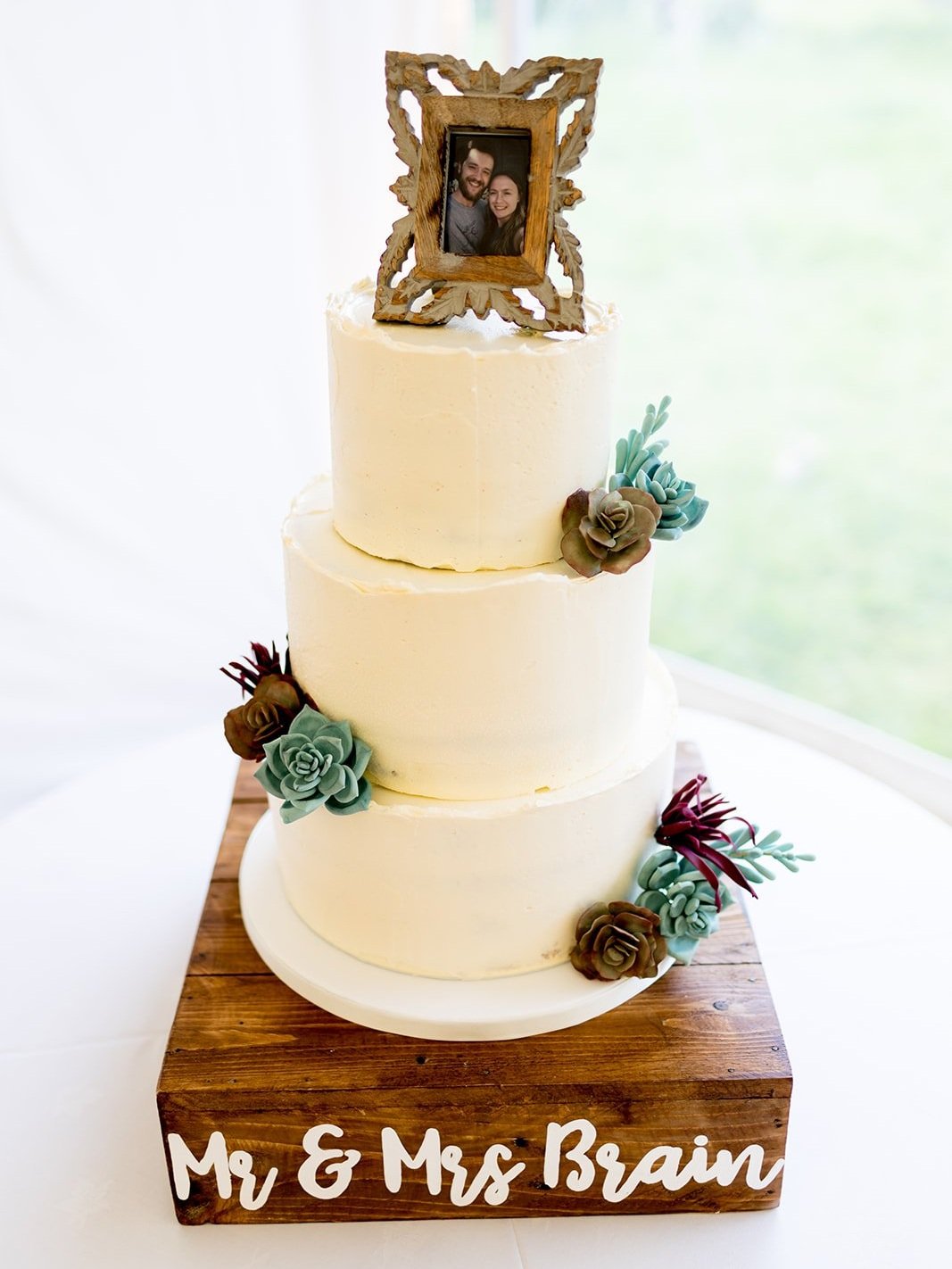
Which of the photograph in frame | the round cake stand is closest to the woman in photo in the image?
the photograph in frame

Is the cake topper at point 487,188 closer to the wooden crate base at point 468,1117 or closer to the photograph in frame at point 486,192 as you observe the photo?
the photograph in frame at point 486,192

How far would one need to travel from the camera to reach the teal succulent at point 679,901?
156 cm

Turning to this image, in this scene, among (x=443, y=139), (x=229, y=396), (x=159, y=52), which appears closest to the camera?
(x=443, y=139)

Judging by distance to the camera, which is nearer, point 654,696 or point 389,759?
point 389,759

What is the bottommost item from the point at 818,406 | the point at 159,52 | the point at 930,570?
the point at 930,570

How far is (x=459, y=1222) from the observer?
5.00 ft

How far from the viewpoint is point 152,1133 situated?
5.32ft

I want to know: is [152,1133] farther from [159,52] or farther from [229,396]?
[159,52]

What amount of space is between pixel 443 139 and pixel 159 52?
3.92 feet

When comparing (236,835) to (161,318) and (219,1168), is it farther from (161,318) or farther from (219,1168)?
(161,318)

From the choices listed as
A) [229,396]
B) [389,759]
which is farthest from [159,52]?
[389,759]

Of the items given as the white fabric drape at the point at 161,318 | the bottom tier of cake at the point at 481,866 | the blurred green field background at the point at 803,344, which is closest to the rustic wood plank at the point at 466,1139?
the bottom tier of cake at the point at 481,866

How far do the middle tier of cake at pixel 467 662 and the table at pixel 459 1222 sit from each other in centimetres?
55

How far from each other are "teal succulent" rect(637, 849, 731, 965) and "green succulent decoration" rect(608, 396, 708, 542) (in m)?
0.42
